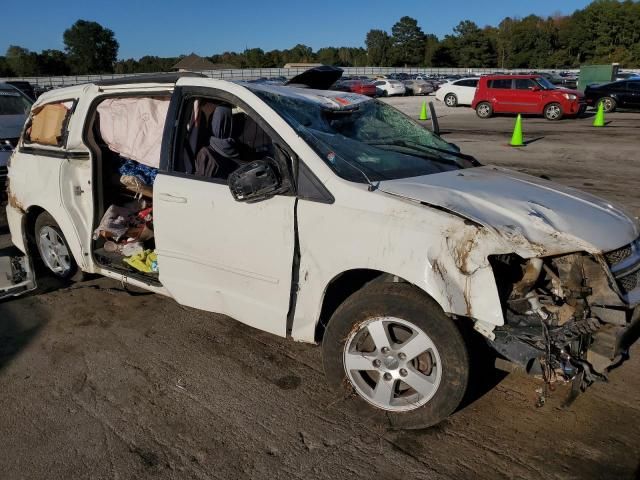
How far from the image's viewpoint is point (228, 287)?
3588 millimetres

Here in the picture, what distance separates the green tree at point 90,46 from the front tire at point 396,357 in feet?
328

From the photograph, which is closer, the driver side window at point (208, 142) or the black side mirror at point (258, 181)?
the black side mirror at point (258, 181)

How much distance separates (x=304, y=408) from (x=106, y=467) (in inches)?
43.2

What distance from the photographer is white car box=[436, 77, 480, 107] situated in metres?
29.9

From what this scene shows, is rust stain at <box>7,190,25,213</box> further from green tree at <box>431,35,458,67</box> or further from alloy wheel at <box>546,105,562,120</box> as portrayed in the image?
green tree at <box>431,35,458,67</box>

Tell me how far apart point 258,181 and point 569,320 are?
180cm

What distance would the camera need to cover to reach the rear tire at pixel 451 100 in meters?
30.9

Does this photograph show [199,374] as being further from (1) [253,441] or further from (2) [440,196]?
(2) [440,196]

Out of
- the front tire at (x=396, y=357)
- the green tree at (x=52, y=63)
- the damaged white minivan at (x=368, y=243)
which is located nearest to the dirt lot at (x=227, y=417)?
the front tire at (x=396, y=357)

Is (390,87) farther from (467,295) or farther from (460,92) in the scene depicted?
(467,295)

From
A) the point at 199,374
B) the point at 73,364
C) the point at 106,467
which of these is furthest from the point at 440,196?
the point at 73,364

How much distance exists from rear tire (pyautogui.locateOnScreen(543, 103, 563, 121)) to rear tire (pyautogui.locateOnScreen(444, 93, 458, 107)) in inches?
335

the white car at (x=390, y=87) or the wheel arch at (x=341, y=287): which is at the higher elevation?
the white car at (x=390, y=87)

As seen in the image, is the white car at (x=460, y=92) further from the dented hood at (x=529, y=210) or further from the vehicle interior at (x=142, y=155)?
the dented hood at (x=529, y=210)
